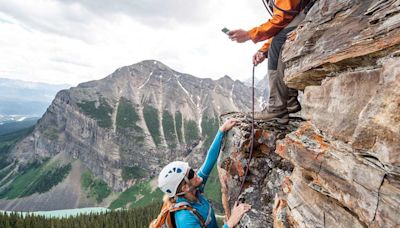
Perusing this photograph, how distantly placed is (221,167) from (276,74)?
4155 mm

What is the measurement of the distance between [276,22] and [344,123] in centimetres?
434

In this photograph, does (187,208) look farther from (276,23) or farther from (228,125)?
(276,23)

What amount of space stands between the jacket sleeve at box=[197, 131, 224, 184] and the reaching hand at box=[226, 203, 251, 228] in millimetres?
1412

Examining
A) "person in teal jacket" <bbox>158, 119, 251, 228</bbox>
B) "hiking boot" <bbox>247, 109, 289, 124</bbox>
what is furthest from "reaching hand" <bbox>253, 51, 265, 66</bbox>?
"person in teal jacket" <bbox>158, 119, 251, 228</bbox>

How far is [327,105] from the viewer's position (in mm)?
7438

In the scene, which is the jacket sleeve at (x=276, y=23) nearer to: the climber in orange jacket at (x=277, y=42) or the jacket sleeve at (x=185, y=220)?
the climber in orange jacket at (x=277, y=42)

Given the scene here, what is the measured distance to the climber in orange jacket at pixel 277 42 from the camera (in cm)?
937

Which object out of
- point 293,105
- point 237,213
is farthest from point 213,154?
point 293,105

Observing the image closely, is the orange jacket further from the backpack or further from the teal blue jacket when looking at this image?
the backpack

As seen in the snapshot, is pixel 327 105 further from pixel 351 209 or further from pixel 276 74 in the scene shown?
pixel 276 74

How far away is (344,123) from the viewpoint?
659 cm

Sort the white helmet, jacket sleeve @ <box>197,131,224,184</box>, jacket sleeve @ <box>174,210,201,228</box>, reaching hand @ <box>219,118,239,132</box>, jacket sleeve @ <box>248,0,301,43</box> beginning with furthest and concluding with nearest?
reaching hand @ <box>219,118,239,132</box>, jacket sleeve @ <box>197,131,224,184</box>, jacket sleeve @ <box>248,0,301,43</box>, the white helmet, jacket sleeve @ <box>174,210,201,228</box>

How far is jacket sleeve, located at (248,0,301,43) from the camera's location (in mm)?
9320

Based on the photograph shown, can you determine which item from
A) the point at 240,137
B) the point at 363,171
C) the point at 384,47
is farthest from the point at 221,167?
the point at 384,47
